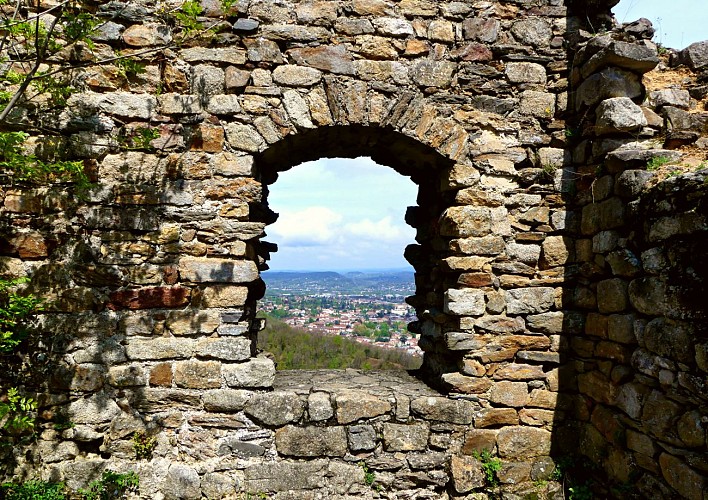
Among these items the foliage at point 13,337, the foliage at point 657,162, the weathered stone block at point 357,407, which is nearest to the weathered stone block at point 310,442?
the weathered stone block at point 357,407

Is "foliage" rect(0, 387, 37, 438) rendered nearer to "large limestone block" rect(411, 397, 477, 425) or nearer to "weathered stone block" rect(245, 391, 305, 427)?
"weathered stone block" rect(245, 391, 305, 427)

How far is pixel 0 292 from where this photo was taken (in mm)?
3379

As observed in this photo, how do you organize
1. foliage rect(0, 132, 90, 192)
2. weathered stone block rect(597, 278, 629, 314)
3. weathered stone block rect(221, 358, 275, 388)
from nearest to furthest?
foliage rect(0, 132, 90, 192)
weathered stone block rect(597, 278, 629, 314)
weathered stone block rect(221, 358, 275, 388)

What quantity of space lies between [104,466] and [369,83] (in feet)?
11.6

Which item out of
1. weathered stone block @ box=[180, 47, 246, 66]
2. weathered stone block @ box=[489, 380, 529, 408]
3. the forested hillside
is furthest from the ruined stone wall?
the forested hillside

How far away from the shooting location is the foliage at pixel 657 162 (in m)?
3.23

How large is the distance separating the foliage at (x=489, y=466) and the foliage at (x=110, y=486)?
2607 mm

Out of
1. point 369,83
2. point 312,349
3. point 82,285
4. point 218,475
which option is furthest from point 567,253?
point 312,349

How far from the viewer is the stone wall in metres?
3.46

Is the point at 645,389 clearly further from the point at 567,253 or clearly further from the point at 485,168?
the point at 485,168

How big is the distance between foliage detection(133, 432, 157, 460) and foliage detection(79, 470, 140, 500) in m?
0.14

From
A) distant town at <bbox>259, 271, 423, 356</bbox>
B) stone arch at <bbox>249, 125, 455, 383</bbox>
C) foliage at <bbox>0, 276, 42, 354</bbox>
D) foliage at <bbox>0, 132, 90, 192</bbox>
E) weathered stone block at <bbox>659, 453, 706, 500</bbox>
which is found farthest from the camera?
distant town at <bbox>259, 271, 423, 356</bbox>

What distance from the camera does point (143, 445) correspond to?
3461 mm

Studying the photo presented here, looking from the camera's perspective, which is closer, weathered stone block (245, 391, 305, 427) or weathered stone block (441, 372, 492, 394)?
weathered stone block (245, 391, 305, 427)
